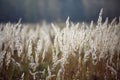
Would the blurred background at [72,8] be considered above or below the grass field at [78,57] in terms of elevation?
above

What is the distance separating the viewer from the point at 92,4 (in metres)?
2.31

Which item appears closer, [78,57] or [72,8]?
[78,57]

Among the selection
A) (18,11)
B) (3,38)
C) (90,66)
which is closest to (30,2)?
(18,11)

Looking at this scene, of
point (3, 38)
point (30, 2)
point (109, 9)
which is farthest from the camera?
point (30, 2)

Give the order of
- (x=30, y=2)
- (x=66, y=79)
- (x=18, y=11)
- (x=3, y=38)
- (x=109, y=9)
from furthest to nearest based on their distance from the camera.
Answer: (x=18, y=11)
(x=30, y=2)
(x=109, y=9)
(x=3, y=38)
(x=66, y=79)

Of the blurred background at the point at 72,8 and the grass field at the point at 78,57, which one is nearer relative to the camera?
the grass field at the point at 78,57

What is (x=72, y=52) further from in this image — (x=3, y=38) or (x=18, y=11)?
A: (x=18, y=11)

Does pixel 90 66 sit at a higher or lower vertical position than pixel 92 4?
lower

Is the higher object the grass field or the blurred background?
the blurred background

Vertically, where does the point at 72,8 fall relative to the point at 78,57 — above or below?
above

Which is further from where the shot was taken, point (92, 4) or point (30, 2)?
point (30, 2)

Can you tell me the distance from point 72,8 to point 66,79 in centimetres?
64

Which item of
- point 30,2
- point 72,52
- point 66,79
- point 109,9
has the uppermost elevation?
point 30,2

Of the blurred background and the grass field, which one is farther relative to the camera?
the blurred background
